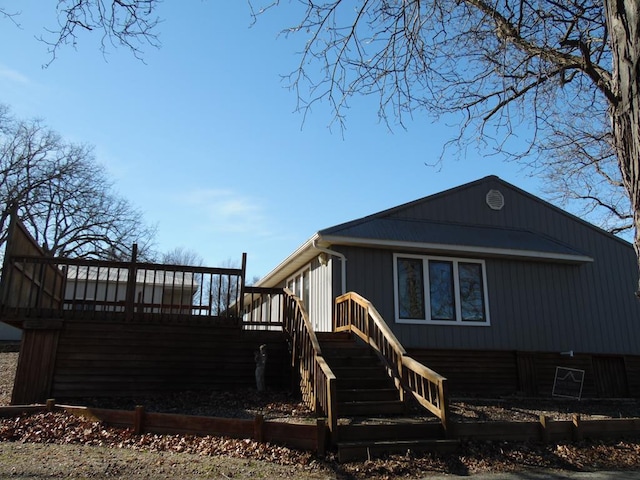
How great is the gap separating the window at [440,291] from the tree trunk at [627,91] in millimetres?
Result: 7297

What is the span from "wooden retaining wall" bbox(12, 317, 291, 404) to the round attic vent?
6.65m

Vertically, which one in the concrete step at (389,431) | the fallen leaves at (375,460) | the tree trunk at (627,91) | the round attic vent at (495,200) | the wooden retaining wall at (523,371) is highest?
the round attic vent at (495,200)

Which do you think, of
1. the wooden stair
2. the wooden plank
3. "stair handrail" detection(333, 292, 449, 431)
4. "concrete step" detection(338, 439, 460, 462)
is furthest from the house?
the wooden plank

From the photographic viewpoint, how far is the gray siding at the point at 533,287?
11.2m

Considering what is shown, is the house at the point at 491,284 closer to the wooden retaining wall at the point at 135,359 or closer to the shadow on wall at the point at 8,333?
the wooden retaining wall at the point at 135,359

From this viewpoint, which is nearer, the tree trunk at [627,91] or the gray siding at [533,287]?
the tree trunk at [627,91]

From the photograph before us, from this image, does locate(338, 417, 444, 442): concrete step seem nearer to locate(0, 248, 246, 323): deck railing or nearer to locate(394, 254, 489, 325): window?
locate(0, 248, 246, 323): deck railing

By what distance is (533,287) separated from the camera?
41.0 ft

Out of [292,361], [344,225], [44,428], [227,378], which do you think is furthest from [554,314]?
[44,428]

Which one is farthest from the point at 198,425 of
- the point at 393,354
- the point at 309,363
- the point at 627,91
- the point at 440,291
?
the point at 440,291

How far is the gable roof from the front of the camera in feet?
36.1

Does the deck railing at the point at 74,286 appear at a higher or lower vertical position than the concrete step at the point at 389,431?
higher

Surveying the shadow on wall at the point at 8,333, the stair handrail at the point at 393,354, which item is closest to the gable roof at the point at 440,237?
the stair handrail at the point at 393,354

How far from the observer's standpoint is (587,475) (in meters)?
5.95
